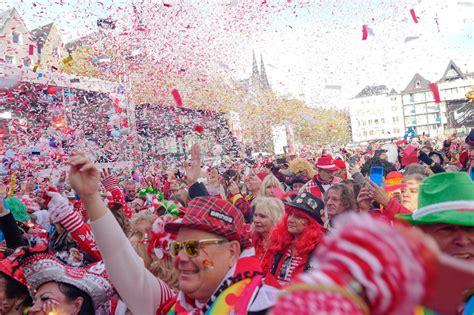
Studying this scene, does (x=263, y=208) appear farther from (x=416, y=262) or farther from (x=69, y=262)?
(x=416, y=262)

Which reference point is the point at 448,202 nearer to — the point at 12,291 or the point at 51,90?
the point at 12,291

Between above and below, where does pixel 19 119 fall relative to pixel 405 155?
above

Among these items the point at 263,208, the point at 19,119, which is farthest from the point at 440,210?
the point at 19,119

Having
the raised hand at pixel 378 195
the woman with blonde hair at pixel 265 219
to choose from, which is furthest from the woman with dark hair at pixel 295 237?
the raised hand at pixel 378 195

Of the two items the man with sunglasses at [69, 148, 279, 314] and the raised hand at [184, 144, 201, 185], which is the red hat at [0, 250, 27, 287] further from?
the raised hand at [184, 144, 201, 185]

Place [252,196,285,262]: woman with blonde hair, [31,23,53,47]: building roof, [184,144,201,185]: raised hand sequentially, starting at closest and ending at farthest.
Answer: [184,144,201,185]: raised hand, [252,196,285,262]: woman with blonde hair, [31,23,53,47]: building roof

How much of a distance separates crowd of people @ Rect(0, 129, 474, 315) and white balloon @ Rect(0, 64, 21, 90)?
479 inches

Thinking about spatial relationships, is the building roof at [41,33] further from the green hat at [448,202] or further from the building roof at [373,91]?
the building roof at [373,91]

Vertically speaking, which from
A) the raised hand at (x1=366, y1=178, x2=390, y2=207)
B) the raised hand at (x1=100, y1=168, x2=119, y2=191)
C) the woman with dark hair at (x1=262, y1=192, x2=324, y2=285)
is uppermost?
the raised hand at (x1=100, y1=168, x2=119, y2=191)

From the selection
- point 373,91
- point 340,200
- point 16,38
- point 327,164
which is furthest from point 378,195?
point 373,91

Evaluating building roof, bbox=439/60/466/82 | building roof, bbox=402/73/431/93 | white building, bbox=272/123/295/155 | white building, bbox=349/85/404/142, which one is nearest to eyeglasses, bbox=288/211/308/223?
white building, bbox=272/123/295/155

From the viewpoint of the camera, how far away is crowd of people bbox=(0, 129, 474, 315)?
77 cm

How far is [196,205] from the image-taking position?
239 cm

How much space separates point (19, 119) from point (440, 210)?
22.1 m
